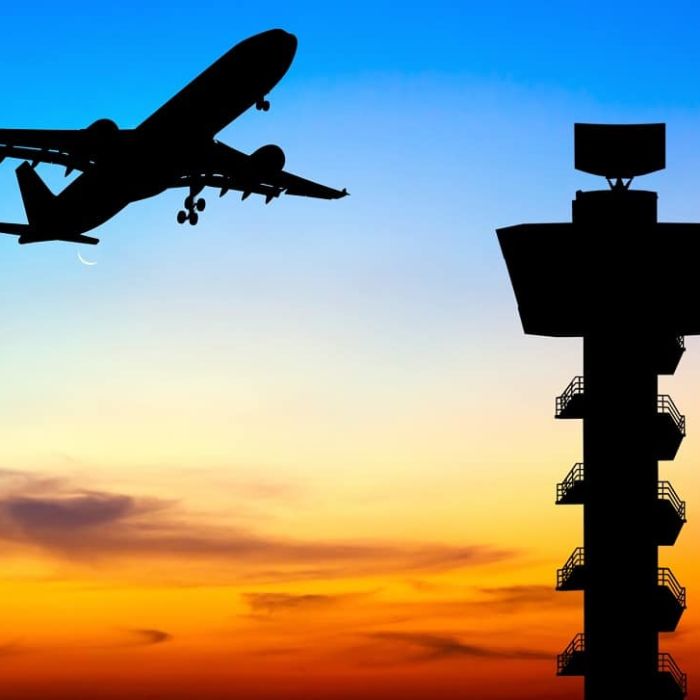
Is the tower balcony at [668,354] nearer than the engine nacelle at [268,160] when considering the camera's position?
No

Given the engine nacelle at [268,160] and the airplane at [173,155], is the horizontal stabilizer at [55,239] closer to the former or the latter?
the airplane at [173,155]

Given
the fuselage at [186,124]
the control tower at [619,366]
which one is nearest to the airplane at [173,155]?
the fuselage at [186,124]

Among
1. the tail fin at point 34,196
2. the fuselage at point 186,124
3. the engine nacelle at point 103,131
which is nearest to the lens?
the fuselage at point 186,124

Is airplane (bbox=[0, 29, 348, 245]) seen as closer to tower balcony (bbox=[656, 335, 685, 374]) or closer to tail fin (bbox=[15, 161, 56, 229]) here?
tail fin (bbox=[15, 161, 56, 229])

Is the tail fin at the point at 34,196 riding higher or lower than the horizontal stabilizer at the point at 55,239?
higher

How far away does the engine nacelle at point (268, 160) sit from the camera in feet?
417

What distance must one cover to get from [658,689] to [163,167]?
43.5 metres

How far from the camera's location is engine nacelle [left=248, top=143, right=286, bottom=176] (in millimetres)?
127000

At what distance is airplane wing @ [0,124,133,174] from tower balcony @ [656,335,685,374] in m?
37.3

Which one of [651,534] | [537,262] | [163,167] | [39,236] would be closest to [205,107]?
[163,167]

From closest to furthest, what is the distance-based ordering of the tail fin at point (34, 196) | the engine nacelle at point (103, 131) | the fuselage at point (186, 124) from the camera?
the fuselage at point (186, 124)
the engine nacelle at point (103, 131)
the tail fin at point (34, 196)

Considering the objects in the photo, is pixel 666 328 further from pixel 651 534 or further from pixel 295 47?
pixel 295 47

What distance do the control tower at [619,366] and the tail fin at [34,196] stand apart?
98.5 ft

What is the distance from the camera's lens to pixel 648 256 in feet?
443
